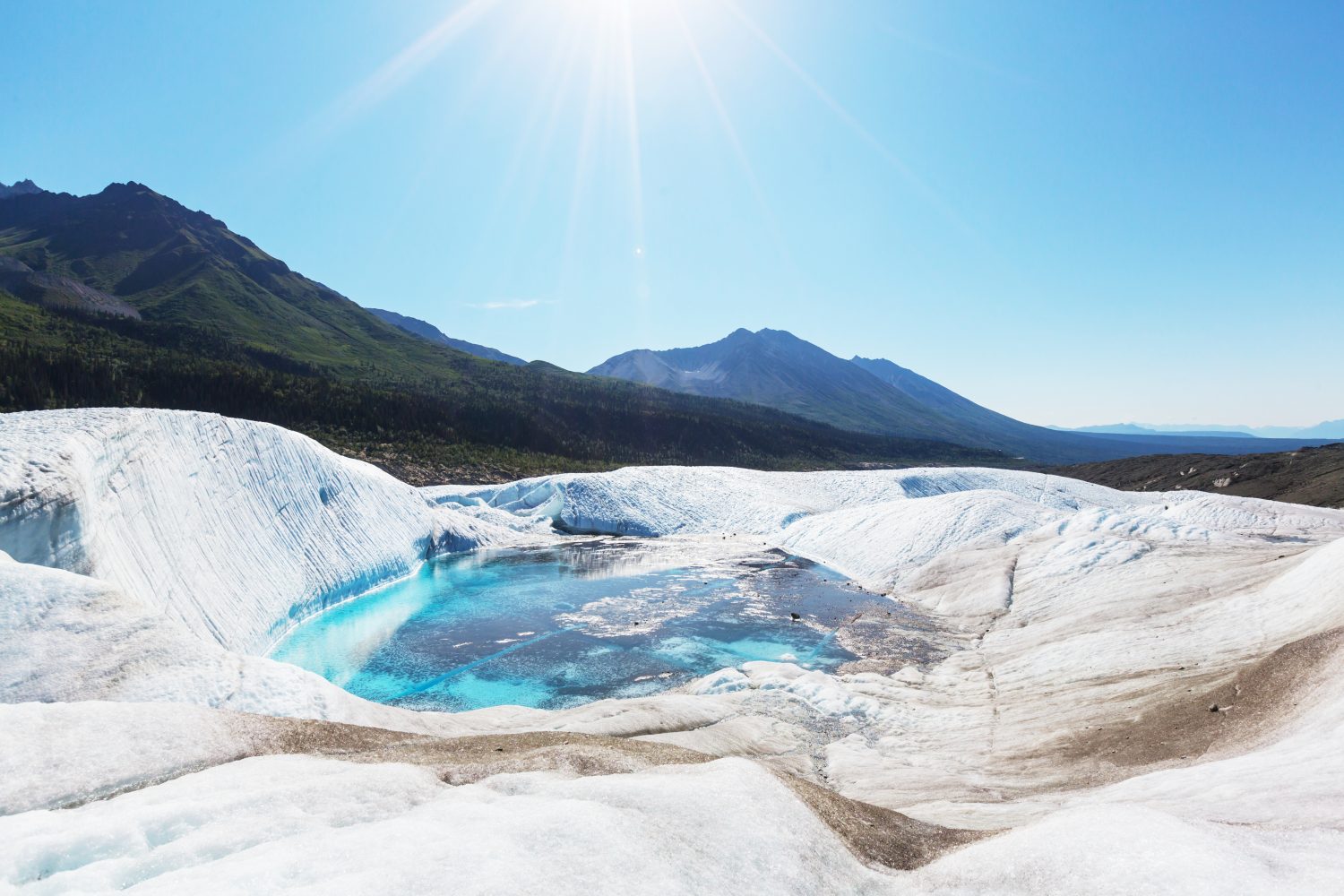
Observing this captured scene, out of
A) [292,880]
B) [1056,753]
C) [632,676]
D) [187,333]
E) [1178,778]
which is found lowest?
[632,676]

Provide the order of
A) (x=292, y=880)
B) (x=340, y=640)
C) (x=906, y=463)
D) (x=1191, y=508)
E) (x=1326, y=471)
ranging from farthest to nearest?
(x=906, y=463) < (x=1326, y=471) < (x=1191, y=508) < (x=340, y=640) < (x=292, y=880)

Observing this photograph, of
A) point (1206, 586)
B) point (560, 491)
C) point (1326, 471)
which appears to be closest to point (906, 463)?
point (1326, 471)

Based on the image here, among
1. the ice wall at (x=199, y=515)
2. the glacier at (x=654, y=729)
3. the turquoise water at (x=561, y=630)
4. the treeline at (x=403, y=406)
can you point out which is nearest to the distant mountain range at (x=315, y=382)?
the treeline at (x=403, y=406)

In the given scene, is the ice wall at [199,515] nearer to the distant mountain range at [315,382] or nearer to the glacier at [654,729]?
the glacier at [654,729]

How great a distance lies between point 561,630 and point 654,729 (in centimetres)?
1258

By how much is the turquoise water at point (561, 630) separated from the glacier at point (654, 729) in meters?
2.75

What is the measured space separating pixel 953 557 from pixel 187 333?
146 m

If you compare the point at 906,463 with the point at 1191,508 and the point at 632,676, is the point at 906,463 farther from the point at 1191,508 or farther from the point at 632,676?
the point at 632,676

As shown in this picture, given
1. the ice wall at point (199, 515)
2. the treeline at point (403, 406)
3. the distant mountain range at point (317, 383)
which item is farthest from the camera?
the distant mountain range at point (317, 383)

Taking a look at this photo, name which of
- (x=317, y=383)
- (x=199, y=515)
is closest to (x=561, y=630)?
(x=199, y=515)

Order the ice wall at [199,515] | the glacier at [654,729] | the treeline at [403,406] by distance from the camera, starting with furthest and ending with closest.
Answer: the treeline at [403,406], the ice wall at [199,515], the glacier at [654,729]

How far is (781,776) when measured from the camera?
27.5 ft

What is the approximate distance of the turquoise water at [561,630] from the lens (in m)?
20.6

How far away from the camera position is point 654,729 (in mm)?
14125
